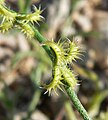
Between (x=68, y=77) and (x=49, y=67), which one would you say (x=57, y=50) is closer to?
(x=68, y=77)

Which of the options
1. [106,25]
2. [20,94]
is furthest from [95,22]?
[20,94]

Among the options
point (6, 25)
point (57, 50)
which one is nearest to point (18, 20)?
point (6, 25)

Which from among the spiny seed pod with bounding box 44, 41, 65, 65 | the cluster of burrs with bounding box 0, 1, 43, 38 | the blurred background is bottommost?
the blurred background

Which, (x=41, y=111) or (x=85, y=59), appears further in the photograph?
(x=85, y=59)

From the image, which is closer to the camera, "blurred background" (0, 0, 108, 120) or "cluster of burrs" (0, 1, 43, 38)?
"cluster of burrs" (0, 1, 43, 38)

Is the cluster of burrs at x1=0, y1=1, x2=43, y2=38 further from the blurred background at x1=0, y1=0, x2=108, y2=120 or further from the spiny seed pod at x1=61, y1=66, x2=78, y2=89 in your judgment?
the blurred background at x1=0, y1=0, x2=108, y2=120

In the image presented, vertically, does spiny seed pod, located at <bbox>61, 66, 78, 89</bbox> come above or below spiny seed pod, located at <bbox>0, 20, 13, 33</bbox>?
below

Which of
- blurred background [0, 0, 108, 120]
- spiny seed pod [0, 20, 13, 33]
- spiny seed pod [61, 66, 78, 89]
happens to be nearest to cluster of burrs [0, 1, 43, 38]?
spiny seed pod [0, 20, 13, 33]

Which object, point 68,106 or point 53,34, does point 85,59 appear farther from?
point 68,106

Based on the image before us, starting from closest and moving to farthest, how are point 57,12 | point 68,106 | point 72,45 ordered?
point 72,45, point 68,106, point 57,12
